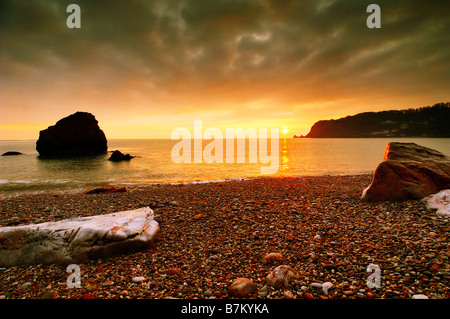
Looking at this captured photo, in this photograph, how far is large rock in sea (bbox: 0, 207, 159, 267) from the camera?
5.25 meters

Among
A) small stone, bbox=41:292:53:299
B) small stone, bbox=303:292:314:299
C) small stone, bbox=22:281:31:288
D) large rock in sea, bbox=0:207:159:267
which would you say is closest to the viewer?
small stone, bbox=303:292:314:299

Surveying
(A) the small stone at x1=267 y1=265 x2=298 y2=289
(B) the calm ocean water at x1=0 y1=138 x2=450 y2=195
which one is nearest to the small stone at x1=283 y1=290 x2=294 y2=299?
(A) the small stone at x1=267 y1=265 x2=298 y2=289

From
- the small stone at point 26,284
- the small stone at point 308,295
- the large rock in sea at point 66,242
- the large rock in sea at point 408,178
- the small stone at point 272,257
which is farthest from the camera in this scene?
the large rock in sea at point 408,178

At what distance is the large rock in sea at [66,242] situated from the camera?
5250mm

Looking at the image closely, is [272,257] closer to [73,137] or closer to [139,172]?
[139,172]

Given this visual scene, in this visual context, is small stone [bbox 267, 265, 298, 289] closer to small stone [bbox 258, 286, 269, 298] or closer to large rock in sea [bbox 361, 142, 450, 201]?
small stone [bbox 258, 286, 269, 298]

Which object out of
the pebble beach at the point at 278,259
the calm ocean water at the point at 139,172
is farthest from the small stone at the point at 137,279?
the calm ocean water at the point at 139,172

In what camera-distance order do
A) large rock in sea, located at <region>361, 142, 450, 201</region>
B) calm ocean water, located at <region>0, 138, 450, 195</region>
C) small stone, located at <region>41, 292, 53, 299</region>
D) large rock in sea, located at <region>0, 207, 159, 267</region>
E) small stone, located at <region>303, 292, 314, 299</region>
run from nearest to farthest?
small stone, located at <region>303, 292, 314, 299</region> → small stone, located at <region>41, 292, 53, 299</region> → large rock in sea, located at <region>0, 207, 159, 267</region> → large rock in sea, located at <region>361, 142, 450, 201</region> → calm ocean water, located at <region>0, 138, 450, 195</region>

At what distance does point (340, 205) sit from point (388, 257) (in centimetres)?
473

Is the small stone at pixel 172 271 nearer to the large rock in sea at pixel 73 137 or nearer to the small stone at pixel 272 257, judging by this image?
the small stone at pixel 272 257

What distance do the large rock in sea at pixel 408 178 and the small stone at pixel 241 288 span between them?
7.88m

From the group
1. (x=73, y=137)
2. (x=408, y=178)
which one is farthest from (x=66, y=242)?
(x=73, y=137)

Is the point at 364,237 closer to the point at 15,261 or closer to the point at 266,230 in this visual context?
the point at 266,230

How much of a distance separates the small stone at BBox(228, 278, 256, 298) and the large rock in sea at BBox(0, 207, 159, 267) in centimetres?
303
